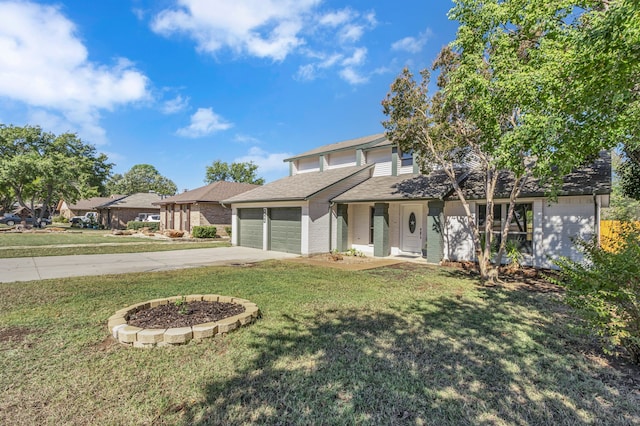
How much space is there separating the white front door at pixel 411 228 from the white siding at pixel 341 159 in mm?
4844

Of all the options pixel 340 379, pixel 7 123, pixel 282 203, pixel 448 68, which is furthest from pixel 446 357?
pixel 7 123

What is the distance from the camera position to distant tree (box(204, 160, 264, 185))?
5528 centimetres

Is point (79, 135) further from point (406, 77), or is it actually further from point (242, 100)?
point (406, 77)

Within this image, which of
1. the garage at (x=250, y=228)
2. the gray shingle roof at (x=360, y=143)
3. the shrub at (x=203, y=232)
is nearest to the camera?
the gray shingle roof at (x=360, y=143)

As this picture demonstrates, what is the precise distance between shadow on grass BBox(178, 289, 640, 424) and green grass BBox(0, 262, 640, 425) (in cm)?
2

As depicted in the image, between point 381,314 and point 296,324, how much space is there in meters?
1.64

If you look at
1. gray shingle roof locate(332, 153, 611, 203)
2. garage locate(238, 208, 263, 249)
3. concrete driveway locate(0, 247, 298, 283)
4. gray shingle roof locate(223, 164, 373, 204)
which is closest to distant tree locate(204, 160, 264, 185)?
gray shingle roof locate(223, 164, 373, 204)

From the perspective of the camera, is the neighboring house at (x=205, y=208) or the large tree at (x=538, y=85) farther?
the neighboring house at (x=205, y=208)

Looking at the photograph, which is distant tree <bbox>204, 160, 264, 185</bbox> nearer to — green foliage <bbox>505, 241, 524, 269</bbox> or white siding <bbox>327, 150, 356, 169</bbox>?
white siding <bbox>327, 150, 356, 169</bbox>

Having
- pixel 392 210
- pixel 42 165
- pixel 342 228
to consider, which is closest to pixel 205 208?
pixel 342 228

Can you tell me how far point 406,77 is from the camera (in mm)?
10773

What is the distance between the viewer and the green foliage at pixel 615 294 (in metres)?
3.61

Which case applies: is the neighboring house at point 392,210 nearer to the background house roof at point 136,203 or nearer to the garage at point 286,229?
the garage at point 286,229

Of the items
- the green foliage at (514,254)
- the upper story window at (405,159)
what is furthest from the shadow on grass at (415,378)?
the upper story window at (405,159)
